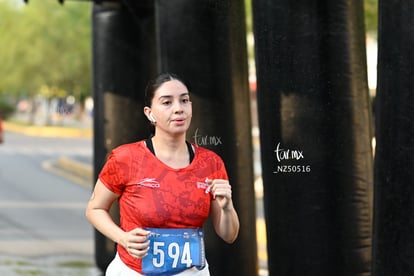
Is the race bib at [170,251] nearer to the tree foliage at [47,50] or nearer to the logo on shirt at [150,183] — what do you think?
the logo on shirt at [150,183]

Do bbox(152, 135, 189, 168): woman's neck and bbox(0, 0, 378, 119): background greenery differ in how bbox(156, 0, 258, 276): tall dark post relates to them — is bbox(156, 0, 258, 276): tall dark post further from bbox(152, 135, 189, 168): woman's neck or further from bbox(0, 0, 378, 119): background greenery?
bbox(0, 0, 378, 119): background greenery

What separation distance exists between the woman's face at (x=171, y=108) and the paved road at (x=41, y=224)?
274 inches

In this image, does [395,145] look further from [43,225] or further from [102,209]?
[43,225]

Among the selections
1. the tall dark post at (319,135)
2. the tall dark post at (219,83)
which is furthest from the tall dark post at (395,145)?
the tall dark post at (219,83)

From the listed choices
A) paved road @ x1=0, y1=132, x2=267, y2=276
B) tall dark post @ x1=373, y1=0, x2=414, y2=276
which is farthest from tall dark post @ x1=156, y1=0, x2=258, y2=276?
paved road @ x1=0, y1=132, x2=267, y2=276

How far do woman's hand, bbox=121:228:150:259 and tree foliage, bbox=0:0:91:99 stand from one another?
4637 cm

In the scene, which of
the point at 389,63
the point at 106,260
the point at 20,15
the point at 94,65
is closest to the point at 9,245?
the point at 106,260

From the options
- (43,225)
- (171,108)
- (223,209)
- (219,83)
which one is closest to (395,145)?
(223,209)

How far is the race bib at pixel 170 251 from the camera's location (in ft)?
13.8

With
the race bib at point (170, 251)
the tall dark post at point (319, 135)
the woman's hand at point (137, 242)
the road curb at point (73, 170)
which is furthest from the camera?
the road curb at point (73, 170)

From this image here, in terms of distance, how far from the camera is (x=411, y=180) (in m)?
5.12

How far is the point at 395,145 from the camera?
17.1 ft

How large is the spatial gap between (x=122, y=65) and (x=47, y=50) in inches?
1734

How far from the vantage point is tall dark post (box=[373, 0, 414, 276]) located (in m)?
5.12
